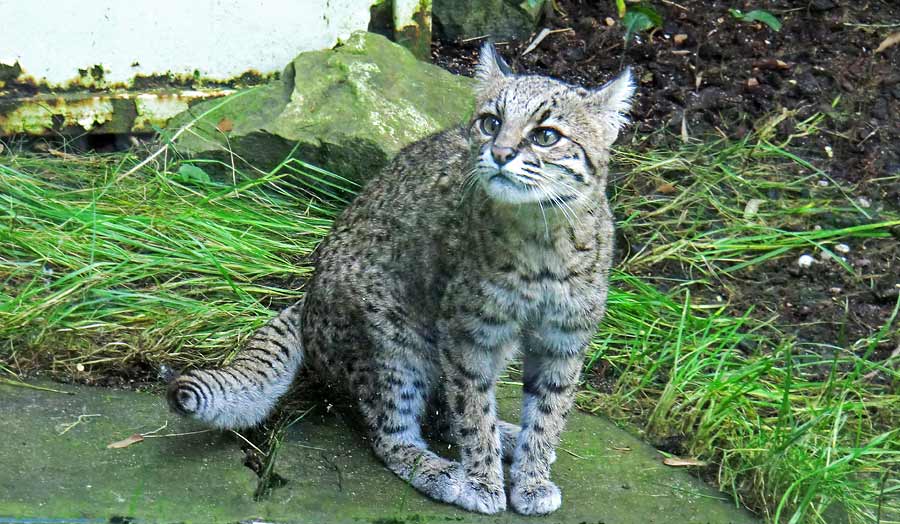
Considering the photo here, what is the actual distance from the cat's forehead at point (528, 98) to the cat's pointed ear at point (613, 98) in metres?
0.10

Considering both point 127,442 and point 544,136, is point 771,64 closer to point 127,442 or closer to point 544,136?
point 544,136

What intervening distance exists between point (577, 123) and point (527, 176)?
357 mm

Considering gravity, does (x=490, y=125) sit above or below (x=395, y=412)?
above

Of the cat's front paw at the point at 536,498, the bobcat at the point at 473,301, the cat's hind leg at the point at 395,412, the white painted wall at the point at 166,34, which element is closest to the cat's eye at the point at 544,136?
the bobcat at the point at 473,301

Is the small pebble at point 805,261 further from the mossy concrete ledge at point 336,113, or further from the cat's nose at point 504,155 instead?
the cat's nose at point 504,155

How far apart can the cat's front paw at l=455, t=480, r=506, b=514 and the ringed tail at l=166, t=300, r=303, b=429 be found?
877 millimetres

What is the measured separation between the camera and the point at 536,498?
162 inches

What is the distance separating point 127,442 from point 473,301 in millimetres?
1396

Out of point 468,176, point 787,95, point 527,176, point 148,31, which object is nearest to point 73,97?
point 148,31

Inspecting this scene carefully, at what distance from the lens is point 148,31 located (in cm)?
662

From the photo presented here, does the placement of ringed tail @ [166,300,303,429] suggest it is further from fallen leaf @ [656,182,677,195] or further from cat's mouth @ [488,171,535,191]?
fallen leaf @ [656,182,677,195]

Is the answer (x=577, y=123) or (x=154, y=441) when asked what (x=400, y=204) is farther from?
(x=154, y=441)

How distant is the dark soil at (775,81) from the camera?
5.91m

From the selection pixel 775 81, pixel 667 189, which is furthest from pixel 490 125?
pixel 775 81
